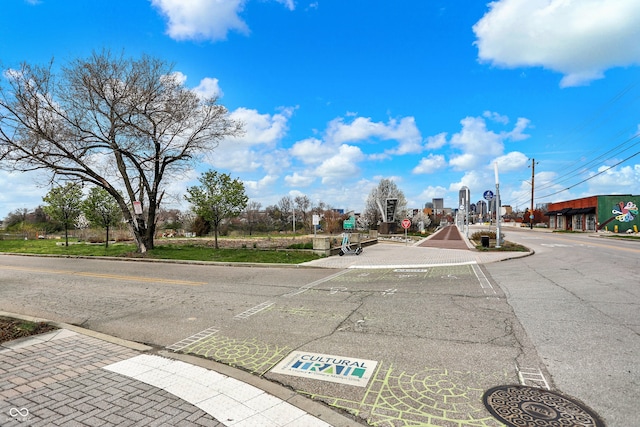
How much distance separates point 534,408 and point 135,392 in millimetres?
4186

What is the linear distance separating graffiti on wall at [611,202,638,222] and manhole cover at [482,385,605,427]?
190 ft

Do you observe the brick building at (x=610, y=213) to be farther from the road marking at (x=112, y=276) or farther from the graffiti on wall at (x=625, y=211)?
the road marking at (x=112, y=276)

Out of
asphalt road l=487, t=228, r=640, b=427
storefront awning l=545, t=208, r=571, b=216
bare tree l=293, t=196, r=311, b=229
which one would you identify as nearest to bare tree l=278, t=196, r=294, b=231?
bare tree l=293, t=196, r=311, b=229

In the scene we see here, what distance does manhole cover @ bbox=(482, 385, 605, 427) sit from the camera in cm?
318

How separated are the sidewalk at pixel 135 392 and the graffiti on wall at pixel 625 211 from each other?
59863 mm

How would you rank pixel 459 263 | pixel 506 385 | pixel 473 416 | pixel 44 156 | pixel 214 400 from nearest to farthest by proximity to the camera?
pixel 473 416 → pixel 214 400 → pixel 506 385 → pixel 459 263 → pixel 44 156

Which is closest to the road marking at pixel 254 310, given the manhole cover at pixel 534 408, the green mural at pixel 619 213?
the manhole cover at pixel 534 408

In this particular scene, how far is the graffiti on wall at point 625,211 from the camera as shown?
4658 centimetres

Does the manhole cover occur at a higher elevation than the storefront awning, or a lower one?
lower

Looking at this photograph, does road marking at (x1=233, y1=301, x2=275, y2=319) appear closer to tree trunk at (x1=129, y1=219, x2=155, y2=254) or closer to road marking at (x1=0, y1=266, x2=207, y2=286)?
road marking at (x1=0, y1=266, x2=207, y2=286)

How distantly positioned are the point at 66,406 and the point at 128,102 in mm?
→ 18506

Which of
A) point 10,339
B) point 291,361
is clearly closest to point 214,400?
point 291,361

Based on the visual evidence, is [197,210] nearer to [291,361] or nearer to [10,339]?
[10,339]

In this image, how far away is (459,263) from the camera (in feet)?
49.8
